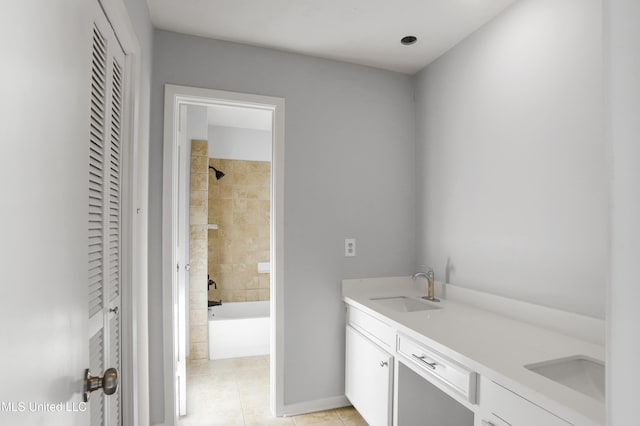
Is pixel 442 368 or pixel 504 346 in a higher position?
pixel 504 346

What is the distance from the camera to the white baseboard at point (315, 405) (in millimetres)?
2387

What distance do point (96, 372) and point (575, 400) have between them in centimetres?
148

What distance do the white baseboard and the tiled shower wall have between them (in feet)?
7.23

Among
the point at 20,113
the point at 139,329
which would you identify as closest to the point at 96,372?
the point at 139,329

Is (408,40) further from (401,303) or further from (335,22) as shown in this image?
(401,303)

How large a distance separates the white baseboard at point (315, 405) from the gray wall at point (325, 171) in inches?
1.4

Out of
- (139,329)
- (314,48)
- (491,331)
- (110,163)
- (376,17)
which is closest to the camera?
(110,163)

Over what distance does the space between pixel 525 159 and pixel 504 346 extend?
94 centimetres

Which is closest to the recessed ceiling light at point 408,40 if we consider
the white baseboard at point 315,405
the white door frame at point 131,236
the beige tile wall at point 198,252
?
the white door frame at point 131,236

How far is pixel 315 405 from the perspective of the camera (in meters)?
2.44

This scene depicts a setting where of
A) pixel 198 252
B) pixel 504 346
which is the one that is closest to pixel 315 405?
pixel 504 346

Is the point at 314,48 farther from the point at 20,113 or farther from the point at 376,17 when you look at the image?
the point at 20,113

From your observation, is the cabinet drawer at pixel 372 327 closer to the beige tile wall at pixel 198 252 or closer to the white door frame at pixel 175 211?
the white door frame at pixel 175 211

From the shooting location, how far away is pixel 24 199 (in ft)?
1.78
